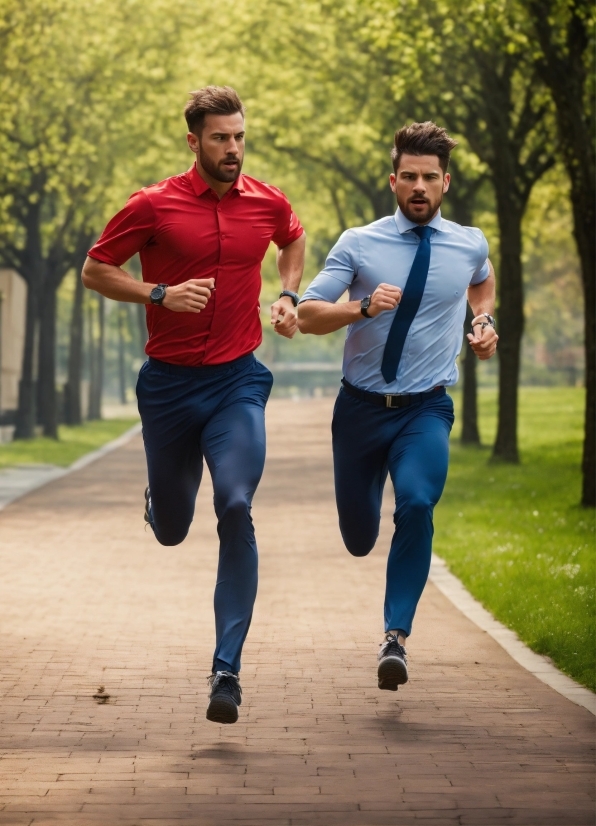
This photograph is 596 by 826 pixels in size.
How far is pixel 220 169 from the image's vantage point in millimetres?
6457

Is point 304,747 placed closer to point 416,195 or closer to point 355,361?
point 355,361

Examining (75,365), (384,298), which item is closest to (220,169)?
(384,298)

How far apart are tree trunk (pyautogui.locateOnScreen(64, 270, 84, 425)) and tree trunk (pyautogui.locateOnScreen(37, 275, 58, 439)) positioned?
5.54m

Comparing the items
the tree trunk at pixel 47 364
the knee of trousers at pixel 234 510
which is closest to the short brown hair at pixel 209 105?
the knee of trousers at pixel 234 510

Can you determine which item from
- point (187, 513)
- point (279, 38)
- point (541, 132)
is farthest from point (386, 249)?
point (279, 38)

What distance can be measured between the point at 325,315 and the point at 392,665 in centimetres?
144

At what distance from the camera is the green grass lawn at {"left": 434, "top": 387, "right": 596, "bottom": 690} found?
878 centimetres

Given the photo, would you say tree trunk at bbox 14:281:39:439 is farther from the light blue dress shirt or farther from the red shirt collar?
the red shirt collar

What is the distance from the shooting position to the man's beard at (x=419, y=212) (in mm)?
6762

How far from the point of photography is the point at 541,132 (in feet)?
78.9

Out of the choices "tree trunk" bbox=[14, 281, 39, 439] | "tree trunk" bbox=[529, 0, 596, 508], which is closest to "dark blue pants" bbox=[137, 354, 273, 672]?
"tree trunk" bbox=[529, 0, 596, 508]

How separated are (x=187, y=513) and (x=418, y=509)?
3.89 feet

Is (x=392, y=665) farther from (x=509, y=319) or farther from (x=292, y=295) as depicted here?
(x=509, y=319)

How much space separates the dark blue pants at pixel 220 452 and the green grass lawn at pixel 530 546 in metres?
1.97
